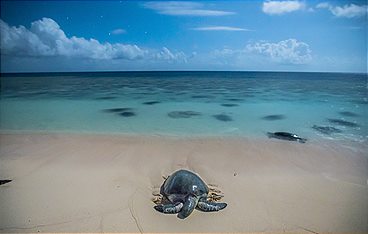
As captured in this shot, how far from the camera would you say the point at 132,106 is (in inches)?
451

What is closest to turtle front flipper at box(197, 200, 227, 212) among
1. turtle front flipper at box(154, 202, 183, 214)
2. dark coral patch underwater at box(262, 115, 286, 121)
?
turtle front flipper at box(154, 202, 183, 214)

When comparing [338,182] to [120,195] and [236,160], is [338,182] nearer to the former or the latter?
[236,160]

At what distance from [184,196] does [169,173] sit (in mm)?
1103

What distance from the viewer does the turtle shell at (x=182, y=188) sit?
11.2 ft

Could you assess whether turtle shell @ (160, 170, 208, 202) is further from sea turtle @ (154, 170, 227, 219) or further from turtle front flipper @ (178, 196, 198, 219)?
turtle front flipper @ (178, 196, 198, 219)

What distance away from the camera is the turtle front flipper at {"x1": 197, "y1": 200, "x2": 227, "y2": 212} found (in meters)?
3.23

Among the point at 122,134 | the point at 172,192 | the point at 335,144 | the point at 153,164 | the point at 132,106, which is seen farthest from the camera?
the point at 132,106

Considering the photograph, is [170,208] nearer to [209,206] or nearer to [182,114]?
[209,206]

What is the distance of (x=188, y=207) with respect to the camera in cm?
314

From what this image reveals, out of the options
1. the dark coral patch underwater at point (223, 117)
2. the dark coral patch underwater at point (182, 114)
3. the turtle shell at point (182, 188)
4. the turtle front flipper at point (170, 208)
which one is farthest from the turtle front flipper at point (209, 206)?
the dark coral patch underwater at point (182, 114)

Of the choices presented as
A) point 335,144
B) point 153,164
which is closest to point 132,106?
point 153,164

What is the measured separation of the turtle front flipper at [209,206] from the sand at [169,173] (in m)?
0.07

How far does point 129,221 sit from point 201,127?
4.79 meters

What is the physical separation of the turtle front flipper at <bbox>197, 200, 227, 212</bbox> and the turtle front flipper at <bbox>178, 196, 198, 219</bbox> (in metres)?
0.07
